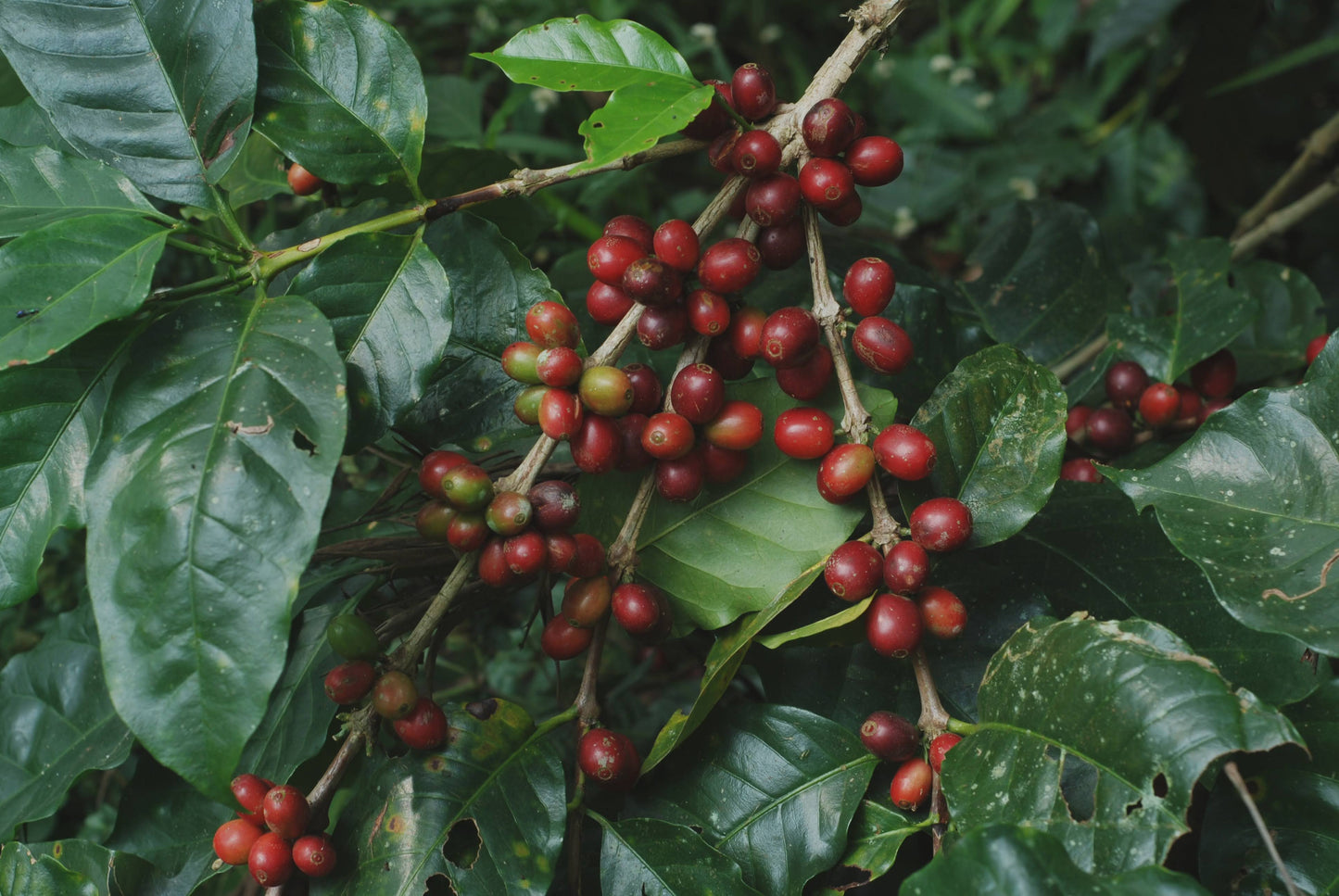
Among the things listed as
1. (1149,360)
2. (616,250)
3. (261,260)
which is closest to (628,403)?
(616,250)

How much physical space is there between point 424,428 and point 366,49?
15.4 inches

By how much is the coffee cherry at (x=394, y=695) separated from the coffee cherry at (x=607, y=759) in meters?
0.18

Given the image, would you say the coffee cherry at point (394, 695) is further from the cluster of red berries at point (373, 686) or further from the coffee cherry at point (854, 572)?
the coffee cherry at point (854, 572)

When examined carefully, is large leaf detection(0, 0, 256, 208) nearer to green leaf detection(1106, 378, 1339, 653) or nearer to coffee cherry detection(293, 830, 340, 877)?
coffee cherry detection(293, 830, 340, 877)

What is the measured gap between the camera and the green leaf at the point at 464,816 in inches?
34.1

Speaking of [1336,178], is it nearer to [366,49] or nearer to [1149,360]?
[1149,360]

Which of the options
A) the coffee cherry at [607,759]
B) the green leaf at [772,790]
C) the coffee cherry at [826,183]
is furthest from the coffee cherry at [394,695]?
the coffee cherry at [826,183]

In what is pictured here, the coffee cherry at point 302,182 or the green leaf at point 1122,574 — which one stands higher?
the coffee cherry at point 302,182

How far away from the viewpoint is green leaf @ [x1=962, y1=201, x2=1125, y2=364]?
4.70 ft

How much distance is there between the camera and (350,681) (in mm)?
854

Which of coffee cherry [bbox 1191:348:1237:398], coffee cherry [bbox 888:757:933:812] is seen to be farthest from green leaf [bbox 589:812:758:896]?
coffee cherry [bbox 1191:348:1237:398]

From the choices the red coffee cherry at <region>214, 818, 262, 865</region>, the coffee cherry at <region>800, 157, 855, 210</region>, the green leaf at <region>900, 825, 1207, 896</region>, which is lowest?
the red coffee cherry at <region>214, 818, 262, 865</region>

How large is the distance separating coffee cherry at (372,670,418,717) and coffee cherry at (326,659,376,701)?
0.04 feet

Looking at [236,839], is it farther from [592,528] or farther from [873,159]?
[873,159]
